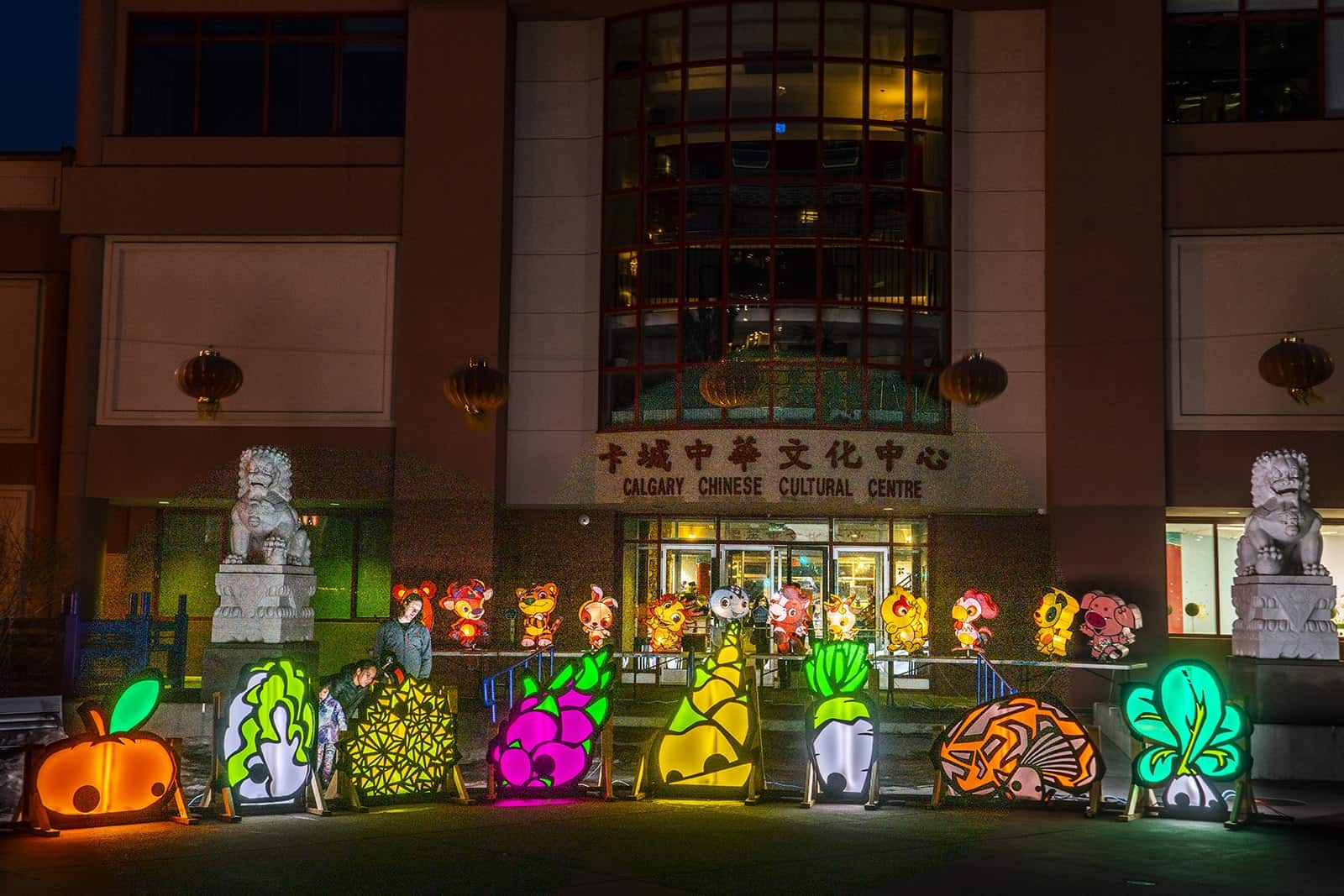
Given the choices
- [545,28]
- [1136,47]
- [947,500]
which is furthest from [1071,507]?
[545,28]

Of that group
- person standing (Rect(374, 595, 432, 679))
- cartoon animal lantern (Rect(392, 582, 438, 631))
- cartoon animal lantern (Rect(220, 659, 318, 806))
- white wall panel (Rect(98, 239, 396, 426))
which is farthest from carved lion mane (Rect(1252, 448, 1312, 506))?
white wall panel (Rect(98, 239, 396, 426))

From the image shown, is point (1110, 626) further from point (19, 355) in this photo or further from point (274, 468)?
point (19, 355)

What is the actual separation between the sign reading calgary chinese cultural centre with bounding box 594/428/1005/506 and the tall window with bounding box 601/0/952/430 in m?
0.46

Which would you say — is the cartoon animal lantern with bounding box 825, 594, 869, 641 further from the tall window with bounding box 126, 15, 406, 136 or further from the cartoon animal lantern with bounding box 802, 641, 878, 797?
the tall window with bounding box 126, 15, 406, 136

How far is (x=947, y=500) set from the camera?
88.2ft

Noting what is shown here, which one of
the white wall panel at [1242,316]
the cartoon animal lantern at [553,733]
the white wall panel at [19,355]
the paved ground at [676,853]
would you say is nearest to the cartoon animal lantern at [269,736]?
the paved ground at [676,853]

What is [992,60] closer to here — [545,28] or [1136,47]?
[1136,47]

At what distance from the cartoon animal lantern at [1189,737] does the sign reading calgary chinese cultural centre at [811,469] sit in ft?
43.8

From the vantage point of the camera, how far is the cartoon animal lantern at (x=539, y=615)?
81.2ft

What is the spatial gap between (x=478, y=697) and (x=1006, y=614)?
9419 millimetres

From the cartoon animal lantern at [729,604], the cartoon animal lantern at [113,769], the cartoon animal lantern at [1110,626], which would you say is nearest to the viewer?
the cartoon animal lantern at [113,769]

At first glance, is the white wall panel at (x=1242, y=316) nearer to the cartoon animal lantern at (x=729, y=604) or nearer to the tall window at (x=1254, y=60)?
the tall window at (x=1254, y=60)

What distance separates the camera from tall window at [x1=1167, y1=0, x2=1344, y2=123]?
2744cm

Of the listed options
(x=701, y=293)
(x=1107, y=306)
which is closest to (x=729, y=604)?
(x=701, y=293)
